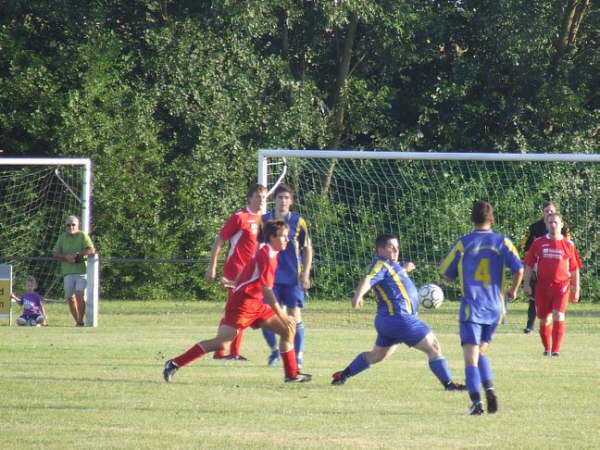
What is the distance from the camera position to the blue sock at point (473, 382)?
795 cm

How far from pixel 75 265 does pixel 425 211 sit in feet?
21.8

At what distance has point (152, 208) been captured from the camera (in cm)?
2500

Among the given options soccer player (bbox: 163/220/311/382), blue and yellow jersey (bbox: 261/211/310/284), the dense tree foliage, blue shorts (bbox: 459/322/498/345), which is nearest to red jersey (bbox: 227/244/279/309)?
soccer player (bbox: 163/220/311/382)

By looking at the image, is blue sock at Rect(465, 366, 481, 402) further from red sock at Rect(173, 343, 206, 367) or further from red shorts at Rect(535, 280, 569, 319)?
red shorts at Rect(535, 280, 569, 319)

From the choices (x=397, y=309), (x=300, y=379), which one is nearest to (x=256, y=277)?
(x=300, y=379)

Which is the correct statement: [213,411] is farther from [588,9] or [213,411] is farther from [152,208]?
[588,9]

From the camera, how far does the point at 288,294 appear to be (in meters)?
10.8

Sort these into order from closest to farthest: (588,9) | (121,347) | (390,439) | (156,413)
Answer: (390,439), (156,413), (121,347), (588,9)

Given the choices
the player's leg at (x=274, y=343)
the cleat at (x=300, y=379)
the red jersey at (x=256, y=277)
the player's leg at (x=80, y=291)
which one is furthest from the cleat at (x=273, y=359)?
the player's leg at (x=80, y=291)

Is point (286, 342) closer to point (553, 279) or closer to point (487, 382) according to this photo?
point (487, 382)

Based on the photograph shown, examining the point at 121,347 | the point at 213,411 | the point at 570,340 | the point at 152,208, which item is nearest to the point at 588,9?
the point at 152,208

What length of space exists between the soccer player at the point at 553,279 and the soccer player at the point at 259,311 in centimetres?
386

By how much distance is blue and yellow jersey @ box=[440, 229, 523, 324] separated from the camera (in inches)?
324

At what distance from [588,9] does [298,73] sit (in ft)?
23.7
